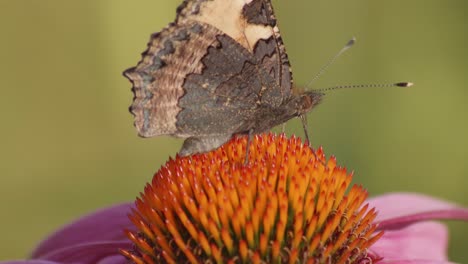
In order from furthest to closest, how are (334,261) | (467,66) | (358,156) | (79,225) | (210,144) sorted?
(467,66) < (358,156) < (79,225) < (210,144) < (334,261)

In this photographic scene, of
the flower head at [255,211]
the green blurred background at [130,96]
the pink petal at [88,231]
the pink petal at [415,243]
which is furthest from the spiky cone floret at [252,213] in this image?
the green blurred background at [130,96]

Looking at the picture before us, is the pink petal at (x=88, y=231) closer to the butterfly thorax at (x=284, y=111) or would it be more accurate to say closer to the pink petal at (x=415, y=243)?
the butterfly thorax at (x=284, y=111)

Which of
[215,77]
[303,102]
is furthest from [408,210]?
[215,77]

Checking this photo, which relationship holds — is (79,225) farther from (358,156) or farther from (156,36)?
(358,156)

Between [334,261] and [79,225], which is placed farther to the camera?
[79,225]

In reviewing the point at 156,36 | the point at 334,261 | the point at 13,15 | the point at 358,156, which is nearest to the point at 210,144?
the point at 156,36

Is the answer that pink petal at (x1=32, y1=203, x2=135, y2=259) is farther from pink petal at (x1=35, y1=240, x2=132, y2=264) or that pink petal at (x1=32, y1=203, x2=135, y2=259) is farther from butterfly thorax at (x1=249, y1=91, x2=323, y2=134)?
butterfly thorax at (x1=249, y1=91, x2=323, y2=134)

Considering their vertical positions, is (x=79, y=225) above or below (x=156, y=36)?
below
